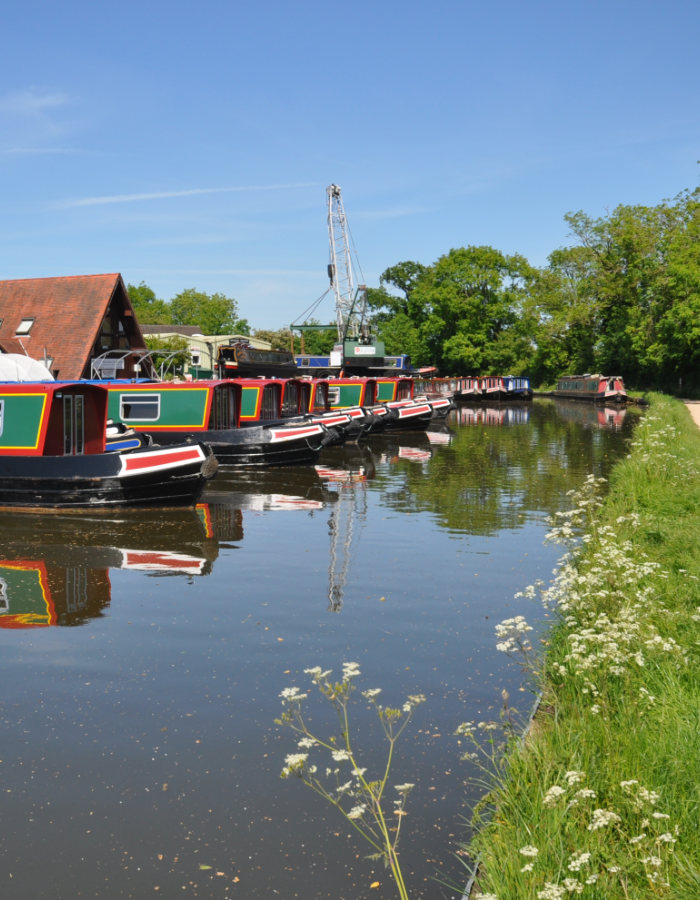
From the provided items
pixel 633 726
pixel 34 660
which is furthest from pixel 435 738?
pixel 34 660

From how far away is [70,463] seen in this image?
15031 millimetres

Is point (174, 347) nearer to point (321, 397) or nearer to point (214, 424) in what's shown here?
point (321, 397)

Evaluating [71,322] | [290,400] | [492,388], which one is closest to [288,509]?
[290,400]

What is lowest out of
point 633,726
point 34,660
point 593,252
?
point 34,660

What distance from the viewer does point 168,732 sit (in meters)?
6.23

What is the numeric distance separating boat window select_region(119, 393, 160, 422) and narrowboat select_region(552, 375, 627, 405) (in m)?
45.1

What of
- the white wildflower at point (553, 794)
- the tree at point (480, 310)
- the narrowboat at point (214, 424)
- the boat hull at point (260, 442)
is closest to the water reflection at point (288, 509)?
the boat hull at point (260, 442)

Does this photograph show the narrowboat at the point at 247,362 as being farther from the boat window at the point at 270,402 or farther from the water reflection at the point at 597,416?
the boat window at the point at 270,402

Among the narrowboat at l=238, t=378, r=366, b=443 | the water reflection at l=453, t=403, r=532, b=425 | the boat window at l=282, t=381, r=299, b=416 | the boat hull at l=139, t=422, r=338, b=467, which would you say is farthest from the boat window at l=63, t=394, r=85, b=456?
the water reflection at l=453, t=403, r=532, b=425

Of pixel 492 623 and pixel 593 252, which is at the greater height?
pixel 593 252

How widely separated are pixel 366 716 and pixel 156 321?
112 meters

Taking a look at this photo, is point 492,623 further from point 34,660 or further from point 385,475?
point 385,475

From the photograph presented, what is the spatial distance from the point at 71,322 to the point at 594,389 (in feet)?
133

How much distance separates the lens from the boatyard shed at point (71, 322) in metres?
33.8
